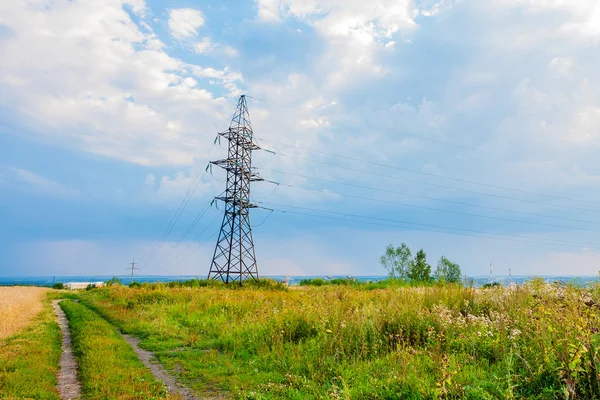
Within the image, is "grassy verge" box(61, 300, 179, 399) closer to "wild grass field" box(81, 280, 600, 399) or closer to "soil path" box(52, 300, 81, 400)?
"soil path" box(52, 300, 81, 400)

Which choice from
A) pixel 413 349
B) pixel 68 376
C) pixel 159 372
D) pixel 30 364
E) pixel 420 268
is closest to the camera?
pixel 413 349

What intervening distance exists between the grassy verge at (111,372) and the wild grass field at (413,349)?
31.9 inches

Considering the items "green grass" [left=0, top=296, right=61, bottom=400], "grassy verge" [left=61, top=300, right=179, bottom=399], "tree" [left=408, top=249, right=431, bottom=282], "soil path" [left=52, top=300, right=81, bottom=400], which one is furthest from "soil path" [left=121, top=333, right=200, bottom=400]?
"tree" [left=408, top=249, right=431, bottom=282]

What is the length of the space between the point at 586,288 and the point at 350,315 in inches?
212

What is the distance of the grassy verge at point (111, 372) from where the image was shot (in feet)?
25.5

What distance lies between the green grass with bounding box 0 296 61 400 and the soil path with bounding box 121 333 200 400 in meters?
2.08

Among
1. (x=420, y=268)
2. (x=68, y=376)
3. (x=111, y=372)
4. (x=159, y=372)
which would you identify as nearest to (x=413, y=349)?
(x=159, y=372)

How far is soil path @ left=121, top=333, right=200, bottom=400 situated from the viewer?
25.9 ft

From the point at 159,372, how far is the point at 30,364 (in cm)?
351

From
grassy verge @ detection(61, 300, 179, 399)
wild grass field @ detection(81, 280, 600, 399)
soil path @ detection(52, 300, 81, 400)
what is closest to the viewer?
wild grass field @ detection(81, 280, 600, 399)

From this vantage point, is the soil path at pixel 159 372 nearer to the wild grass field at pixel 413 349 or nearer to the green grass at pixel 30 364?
the wild grass field at pixel 413 349

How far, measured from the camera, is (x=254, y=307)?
17391 millimetres

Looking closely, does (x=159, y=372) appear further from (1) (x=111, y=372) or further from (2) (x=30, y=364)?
(2) (x=30, y=364)

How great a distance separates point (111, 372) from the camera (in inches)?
359
